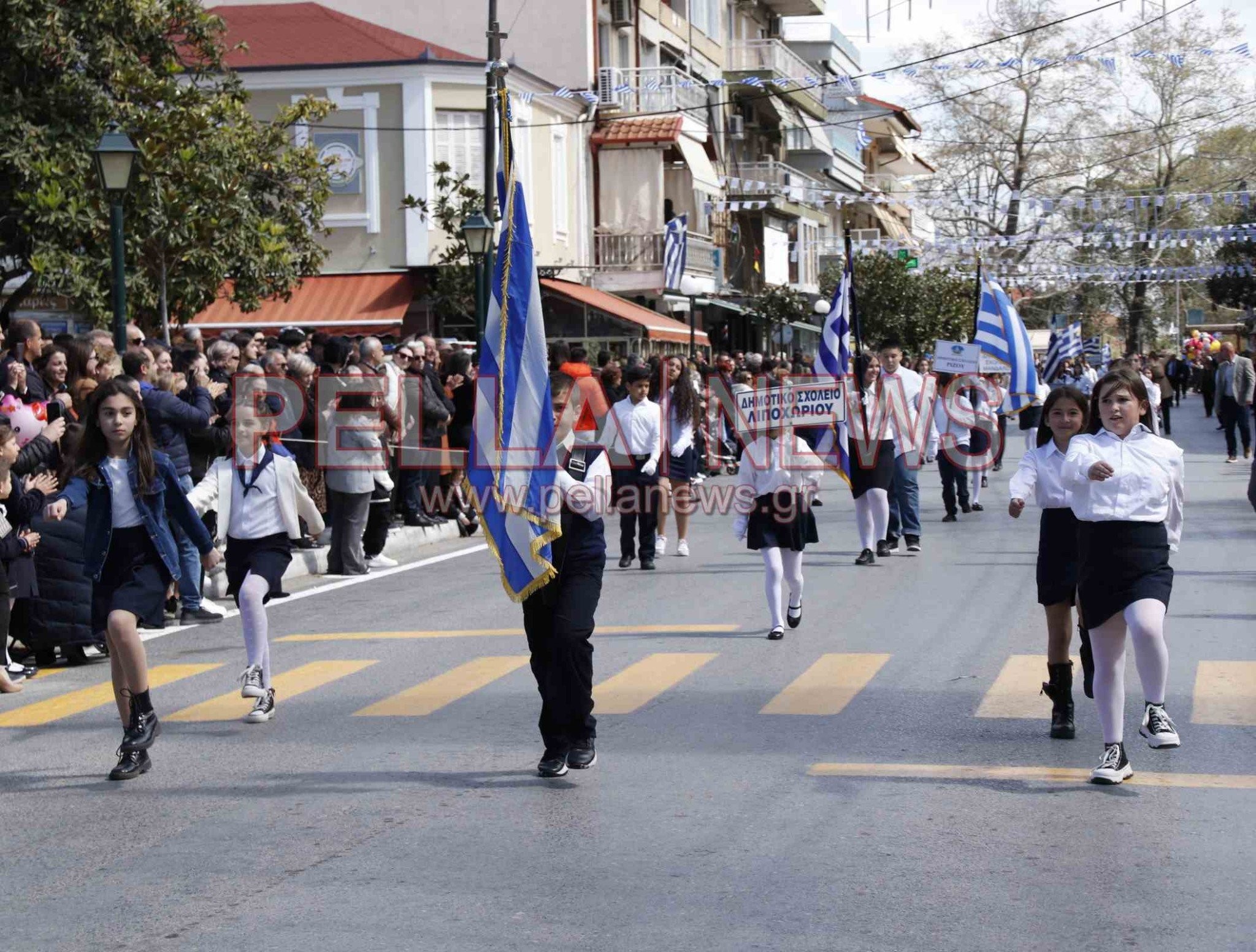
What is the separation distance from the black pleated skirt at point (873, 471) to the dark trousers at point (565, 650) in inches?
320

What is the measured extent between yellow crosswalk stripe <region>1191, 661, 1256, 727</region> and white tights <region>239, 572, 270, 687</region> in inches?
183

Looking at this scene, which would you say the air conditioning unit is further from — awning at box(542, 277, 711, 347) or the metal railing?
awning at box(542, 277, 711, 347)

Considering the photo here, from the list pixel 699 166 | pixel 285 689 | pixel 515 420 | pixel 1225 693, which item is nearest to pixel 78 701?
pixel 285 689

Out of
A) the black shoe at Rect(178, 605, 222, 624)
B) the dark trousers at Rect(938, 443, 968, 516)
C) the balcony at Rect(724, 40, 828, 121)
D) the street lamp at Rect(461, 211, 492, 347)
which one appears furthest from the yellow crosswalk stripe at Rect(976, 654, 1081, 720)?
the balcony at Rect(724, 40, 828, 121)

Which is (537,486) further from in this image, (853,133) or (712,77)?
(853,133)

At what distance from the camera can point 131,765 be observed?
780cm

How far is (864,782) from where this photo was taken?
23.9 ft

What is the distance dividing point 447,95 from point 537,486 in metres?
29.7

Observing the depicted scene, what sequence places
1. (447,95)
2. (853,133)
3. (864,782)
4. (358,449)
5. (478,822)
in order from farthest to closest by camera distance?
(853,133) → (447,95) → (358,449) → (864,782) → (478,822)

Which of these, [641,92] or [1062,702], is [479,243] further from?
[641,92]

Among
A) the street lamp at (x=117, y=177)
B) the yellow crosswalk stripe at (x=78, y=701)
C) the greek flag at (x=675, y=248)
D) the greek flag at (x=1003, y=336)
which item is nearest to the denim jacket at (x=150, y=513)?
the yellow crosswalk stripe at (x=78, y=701)

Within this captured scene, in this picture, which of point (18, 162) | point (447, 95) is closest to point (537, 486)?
point (18, 162)

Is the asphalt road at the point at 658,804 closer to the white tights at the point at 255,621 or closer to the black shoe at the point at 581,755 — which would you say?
the black shoe at the point at 581,755

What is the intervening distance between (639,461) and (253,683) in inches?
287
